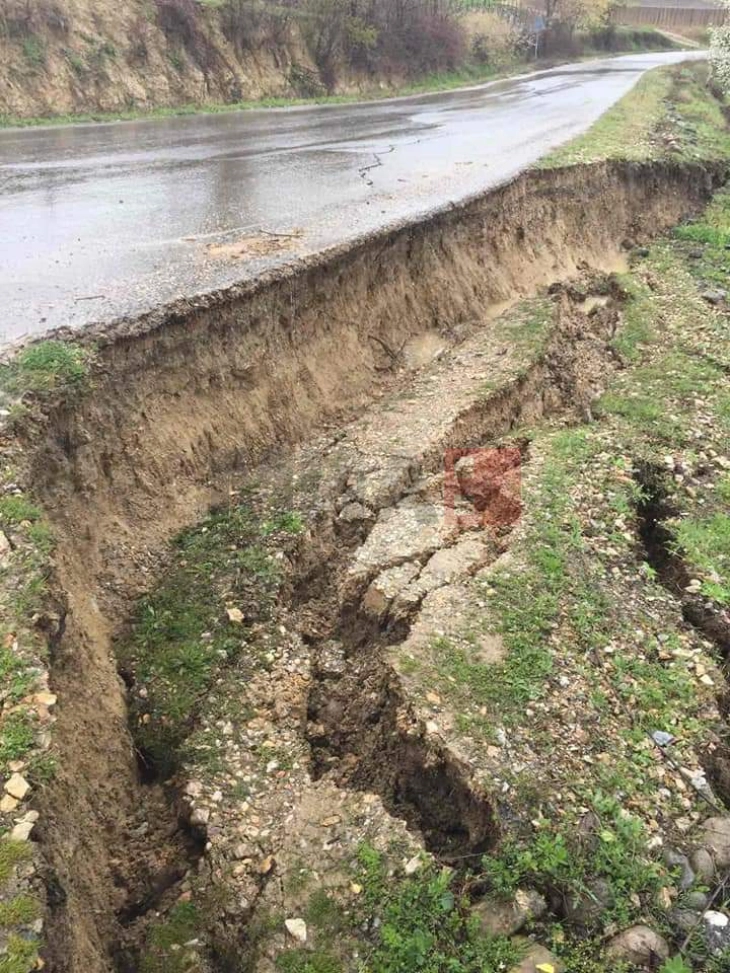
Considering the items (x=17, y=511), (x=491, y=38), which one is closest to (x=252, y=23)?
(x=491, y=38)

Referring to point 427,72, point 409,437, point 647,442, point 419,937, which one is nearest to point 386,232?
point 409,437

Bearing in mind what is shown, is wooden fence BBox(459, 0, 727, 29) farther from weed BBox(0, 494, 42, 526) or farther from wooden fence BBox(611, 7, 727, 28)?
weed BBox(0, 494, 42, 526)

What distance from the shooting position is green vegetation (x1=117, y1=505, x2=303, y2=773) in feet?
19.2

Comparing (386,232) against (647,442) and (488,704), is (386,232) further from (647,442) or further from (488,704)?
(488,704)

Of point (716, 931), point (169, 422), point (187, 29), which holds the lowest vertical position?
point (716, 931)

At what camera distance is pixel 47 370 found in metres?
6.48

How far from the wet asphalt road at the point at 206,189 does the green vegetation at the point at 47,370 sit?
1.78 ft

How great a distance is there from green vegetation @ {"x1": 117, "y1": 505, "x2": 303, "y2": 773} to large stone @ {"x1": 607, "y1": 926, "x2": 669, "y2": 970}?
3174 mm

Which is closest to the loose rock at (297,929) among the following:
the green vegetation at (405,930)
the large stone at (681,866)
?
the green vegetation at (405,930)

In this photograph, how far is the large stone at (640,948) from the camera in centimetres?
436

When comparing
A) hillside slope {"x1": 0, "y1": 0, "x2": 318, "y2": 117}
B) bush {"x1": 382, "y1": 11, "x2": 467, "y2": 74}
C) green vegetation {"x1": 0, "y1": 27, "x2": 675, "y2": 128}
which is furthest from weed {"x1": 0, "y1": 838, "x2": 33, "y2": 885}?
bush {"x1": 382, "y1": 11, "x2": 467, "y2": 74}

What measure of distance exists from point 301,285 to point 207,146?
8169mm

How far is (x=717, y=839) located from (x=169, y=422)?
573 centimetres

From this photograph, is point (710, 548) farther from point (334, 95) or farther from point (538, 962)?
point (334, 95)
